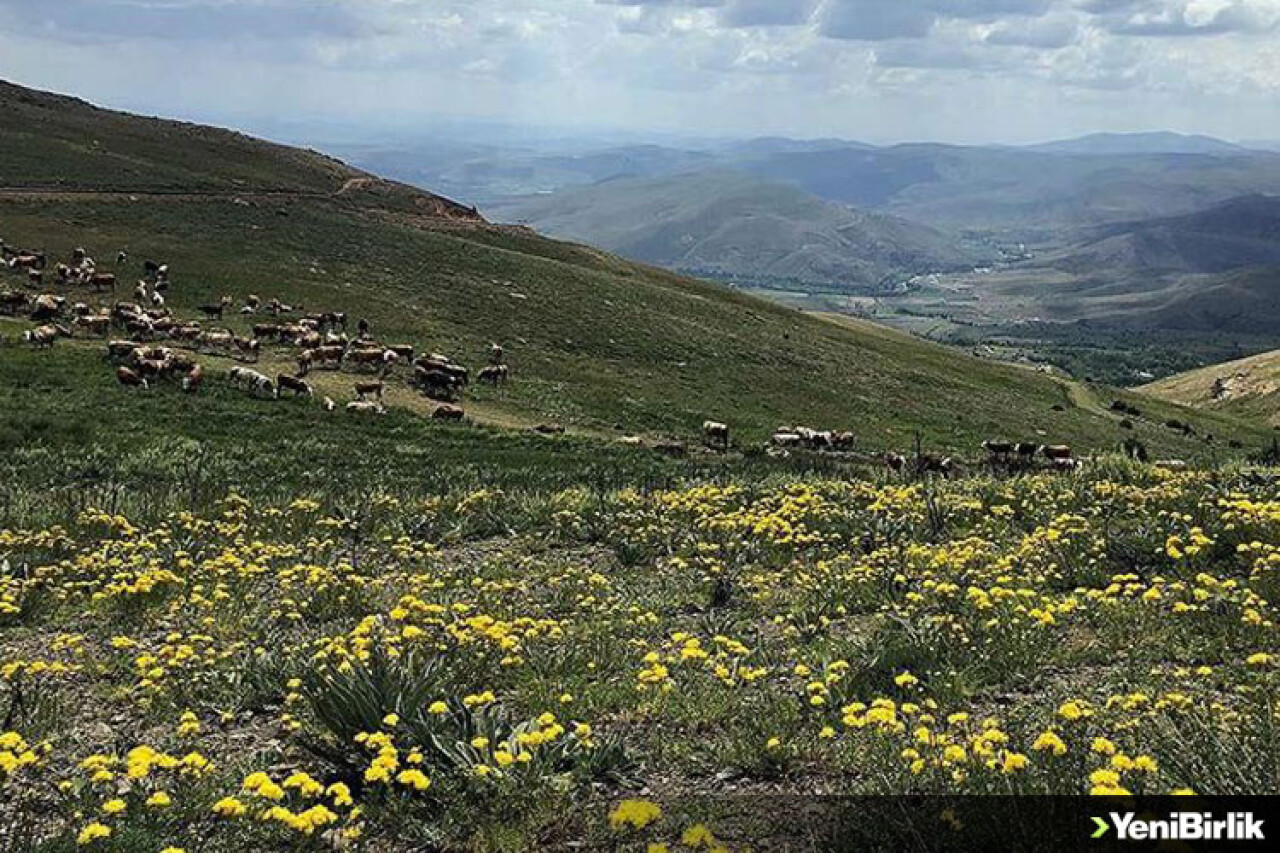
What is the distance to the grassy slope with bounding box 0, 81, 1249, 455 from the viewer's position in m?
49.3

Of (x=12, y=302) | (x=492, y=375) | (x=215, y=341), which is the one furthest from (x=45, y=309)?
(x=492, y=375)

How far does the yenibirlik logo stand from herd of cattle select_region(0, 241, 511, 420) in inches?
1270

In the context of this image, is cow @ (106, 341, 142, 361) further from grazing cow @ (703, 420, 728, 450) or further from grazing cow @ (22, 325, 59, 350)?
grazing cow @ (703, 420, 728, 450)

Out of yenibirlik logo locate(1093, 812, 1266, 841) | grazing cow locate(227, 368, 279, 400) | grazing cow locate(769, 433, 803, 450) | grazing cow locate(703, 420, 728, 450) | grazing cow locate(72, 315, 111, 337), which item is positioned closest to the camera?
yenibirlik logo locate(1093, 812, 1266, 841)

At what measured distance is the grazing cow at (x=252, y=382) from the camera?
3469 cm

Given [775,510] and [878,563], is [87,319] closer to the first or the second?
[775,510]

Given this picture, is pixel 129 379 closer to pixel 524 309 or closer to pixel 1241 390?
pixel 524 309

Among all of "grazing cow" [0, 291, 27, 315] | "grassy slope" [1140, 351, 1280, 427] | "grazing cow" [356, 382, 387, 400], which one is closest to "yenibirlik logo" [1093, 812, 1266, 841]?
"grazing cow" [356, 382, 387, 400]

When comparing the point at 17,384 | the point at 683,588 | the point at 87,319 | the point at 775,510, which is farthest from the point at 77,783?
the point at 87,319

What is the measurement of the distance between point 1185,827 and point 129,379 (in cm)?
3519

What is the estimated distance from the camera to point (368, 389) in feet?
122

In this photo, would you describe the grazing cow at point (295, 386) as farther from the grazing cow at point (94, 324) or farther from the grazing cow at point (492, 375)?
the grazing cow at point (492, 375)

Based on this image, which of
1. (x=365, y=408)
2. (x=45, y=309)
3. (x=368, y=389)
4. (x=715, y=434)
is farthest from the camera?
(x=45, y=309)

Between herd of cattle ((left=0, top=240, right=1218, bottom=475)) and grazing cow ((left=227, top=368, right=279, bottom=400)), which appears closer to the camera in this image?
grazing cow ((left=227, top=368, right=279, bottom=400))
